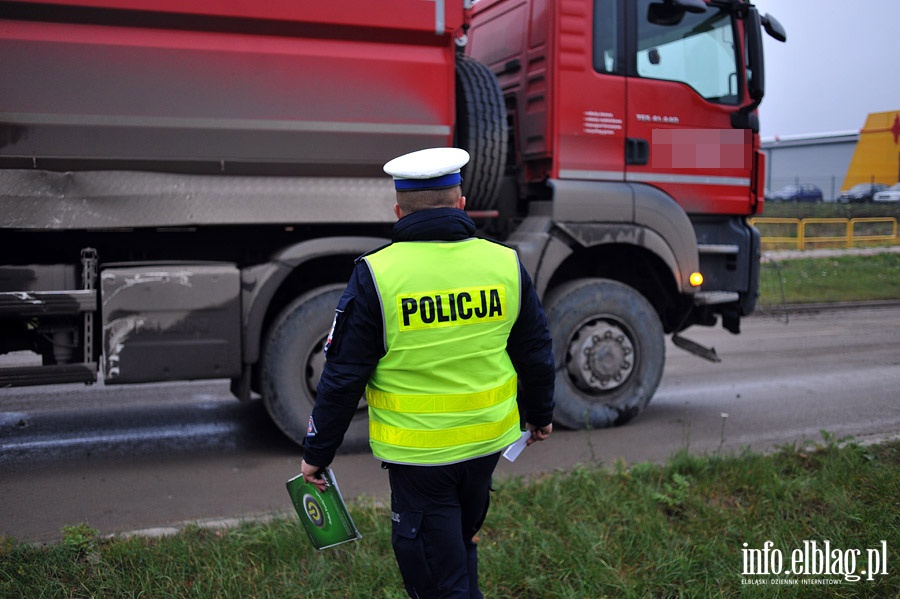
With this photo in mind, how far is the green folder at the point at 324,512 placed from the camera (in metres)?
2.74

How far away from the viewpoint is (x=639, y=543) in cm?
381

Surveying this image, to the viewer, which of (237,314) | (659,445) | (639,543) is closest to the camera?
(639,543)

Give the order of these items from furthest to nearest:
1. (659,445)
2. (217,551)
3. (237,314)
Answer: (659,445) < (237,314) < (217,551)

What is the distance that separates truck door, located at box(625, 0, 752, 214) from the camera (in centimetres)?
616

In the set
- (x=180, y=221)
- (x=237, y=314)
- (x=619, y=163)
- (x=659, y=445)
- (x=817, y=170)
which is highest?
(x=817, y=170)

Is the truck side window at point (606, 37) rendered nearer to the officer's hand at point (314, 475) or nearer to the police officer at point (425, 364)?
the police officer at point (425, 364)

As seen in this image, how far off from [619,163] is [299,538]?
368 centimetres

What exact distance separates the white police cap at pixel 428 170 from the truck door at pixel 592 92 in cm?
343

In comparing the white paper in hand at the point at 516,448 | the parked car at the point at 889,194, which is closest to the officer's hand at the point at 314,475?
the white paper in hand at the point at 516,448

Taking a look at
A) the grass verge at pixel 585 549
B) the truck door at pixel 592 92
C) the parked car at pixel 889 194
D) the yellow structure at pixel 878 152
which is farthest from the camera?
the yellow structure at pixel 878 152

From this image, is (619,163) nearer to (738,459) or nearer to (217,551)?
(738,459)

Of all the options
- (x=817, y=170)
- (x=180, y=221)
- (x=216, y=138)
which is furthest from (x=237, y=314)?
(x=817, y=170)

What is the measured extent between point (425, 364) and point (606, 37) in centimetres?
416
